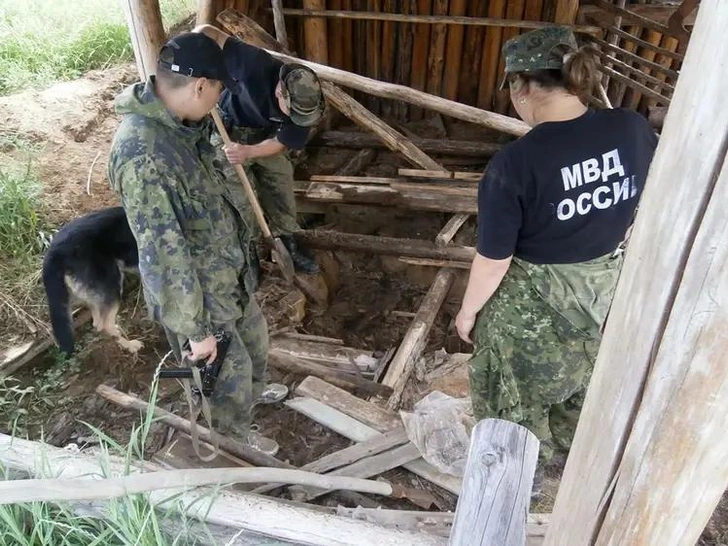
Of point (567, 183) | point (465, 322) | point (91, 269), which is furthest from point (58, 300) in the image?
point (567, 183)

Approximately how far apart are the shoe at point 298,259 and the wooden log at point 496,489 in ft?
11.6

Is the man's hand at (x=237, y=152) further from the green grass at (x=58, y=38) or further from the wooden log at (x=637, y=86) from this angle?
the wooden log at (x=637, y=86)

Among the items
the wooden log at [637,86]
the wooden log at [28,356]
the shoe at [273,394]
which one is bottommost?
the shoe at [273,394]

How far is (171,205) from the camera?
2572 millimetres

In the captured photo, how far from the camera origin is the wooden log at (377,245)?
5.22 metres

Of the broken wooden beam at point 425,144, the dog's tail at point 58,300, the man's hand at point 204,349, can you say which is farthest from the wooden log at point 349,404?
the broken wooden beam at point 425,144

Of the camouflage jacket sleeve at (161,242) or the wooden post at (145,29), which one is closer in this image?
the camouflage jacket sleeve at (161,242)

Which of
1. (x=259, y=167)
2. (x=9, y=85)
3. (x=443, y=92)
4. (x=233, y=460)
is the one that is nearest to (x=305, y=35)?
(x=443, y=92)

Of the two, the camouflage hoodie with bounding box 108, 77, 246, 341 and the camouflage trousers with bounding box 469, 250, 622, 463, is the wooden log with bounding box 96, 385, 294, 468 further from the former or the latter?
the camouflage trousers with bounding box 469, 250, 622, 463

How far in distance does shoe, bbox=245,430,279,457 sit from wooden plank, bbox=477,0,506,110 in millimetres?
5230

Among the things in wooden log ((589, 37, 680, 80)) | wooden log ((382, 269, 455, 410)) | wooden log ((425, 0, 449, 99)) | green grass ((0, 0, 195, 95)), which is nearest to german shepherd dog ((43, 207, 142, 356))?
wooden log ((382, 269, 455, 410))

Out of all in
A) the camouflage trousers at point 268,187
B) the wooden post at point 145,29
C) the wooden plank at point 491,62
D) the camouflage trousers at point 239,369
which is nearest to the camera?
the camouflage trousers at point 239,369

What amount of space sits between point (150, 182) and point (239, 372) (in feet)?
4.07

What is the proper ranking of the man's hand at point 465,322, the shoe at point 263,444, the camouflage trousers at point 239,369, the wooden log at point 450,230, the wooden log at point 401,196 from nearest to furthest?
the man's hand at point 465,322
the camouflage trousers at point 239,369
the shoe at point 263,444
the wooden log at point 450,230
the wooden log at point 401,196
